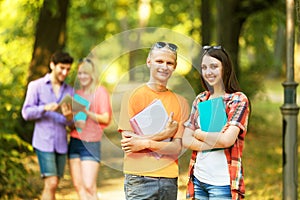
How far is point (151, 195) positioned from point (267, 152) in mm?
11718

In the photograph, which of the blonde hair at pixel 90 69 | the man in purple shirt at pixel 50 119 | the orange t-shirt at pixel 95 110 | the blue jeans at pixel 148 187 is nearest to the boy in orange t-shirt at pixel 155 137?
the blue jeans at pixel 148 187

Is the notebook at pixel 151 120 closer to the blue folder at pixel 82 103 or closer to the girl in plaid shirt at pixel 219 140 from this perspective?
the girl in plaid shirt at pixel 219 140

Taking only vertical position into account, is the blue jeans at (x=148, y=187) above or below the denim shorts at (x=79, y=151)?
below

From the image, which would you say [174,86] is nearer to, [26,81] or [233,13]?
[26,81]

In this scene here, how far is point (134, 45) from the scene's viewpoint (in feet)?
14.8

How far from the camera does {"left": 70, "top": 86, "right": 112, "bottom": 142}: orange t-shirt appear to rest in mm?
6309

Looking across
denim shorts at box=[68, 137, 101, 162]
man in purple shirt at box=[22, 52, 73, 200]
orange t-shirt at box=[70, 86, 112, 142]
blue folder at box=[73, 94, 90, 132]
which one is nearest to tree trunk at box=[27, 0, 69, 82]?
man in purple shirt at box=[22, 52, 73, 200]

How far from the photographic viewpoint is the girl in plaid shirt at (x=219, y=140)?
14.1 feet

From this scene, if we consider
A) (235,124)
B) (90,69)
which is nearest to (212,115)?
(235,124)

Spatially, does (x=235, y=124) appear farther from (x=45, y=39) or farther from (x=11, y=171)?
(x=45, y=39)

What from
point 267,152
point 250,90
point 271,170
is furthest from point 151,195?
point 250,90

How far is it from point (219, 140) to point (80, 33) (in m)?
18.7

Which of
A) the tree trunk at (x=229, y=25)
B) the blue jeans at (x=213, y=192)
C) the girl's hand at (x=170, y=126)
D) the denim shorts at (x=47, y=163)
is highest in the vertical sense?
the tree trunk at (x=229, y=25)

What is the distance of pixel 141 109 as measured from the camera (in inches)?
165
